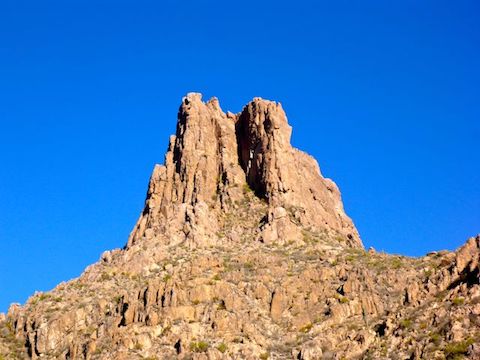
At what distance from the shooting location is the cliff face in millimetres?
98812

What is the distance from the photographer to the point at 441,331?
9375cm

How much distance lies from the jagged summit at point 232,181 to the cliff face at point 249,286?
0.94ft

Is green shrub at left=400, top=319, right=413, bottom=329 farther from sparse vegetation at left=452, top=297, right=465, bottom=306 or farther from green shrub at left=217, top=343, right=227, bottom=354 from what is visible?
green shrub at left=217, top=343, right=227, bottom=354

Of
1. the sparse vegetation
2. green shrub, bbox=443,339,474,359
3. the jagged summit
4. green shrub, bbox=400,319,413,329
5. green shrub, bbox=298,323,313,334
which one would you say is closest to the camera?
green shrub, bbox=443,339,474,359

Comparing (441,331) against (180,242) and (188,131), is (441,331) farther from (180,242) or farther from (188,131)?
(188,131)

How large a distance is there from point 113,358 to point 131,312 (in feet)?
25.3

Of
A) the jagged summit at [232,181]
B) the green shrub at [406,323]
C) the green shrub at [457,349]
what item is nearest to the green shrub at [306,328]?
the green shrub at [406,323]

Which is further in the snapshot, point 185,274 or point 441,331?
point 185,274

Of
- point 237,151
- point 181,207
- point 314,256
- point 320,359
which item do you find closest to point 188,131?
point 237,151

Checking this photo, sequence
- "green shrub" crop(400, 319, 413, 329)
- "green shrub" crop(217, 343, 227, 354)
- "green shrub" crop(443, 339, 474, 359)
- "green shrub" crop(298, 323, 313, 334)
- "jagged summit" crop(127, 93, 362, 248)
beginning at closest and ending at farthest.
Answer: "green shrub" crop(443, 339, 474, 359) < "green shrub" crop(400, 319, 413, 329) < "green shrub" crop(217, 343, 227, 354) < "green shrub" crop(298, 323, 313, 334) < "jagged summit" crop(127, 93, 362, 248)

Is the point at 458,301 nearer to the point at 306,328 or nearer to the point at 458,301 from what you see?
the point at 458,301

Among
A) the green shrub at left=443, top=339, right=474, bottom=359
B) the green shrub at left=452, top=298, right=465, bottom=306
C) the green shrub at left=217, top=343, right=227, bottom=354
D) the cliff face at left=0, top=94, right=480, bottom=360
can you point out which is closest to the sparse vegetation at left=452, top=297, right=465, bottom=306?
the green shrub at left=452, top=298, right=465, bottom=306

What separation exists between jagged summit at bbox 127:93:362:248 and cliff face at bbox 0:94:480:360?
0.94ft

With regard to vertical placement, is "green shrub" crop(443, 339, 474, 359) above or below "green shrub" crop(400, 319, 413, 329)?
below
